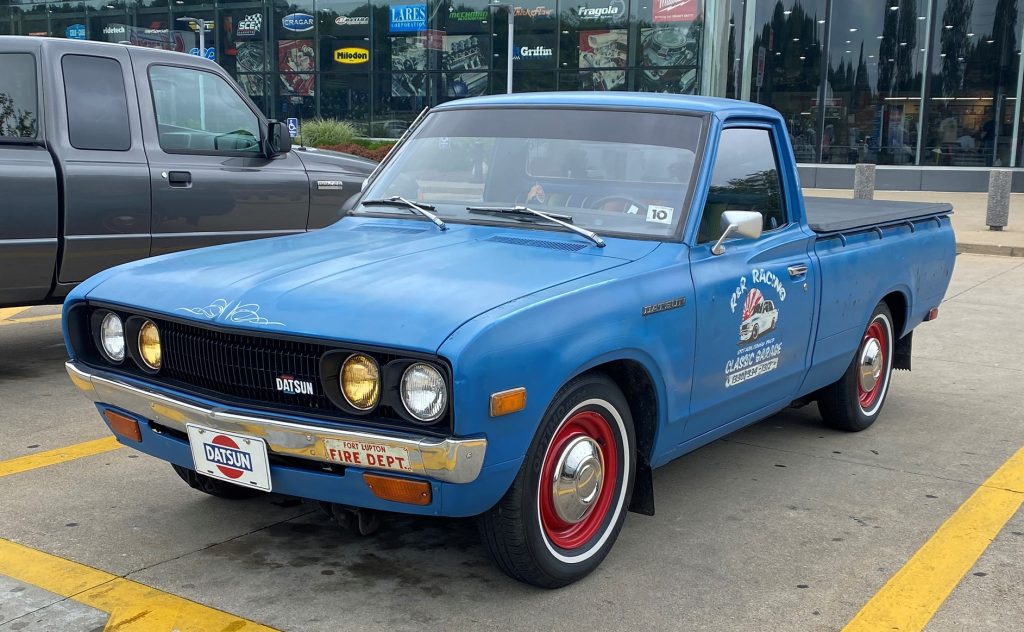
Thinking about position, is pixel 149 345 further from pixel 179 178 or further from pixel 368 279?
pixel 179 178

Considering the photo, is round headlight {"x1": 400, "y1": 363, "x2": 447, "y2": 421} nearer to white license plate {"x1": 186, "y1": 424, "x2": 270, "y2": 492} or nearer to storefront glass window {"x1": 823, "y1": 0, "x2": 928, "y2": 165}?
white license plate {"x1": 186, "y1": 424, "x2": 270, "y2": 492}

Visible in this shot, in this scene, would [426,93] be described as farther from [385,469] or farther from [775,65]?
[385,469]

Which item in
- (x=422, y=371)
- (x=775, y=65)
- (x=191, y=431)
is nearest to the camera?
(x=422, y=371)

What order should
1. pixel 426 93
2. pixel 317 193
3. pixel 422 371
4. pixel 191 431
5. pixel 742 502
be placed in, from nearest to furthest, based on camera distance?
1. pixel 422 371
2. pixel 191 431
3. pixel 742 502
4. pixel 317 193
5. pixel 426 93

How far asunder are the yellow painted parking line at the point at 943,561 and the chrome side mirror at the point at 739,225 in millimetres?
1384

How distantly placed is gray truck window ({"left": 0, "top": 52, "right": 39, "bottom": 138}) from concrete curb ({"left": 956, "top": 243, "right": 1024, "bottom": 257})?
11804 mm

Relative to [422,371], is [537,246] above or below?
above

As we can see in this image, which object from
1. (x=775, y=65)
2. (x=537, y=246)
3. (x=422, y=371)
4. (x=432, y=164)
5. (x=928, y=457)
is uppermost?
(x=775, y=65)

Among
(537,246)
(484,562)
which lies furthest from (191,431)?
(537,246)

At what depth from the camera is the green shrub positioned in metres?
27.4

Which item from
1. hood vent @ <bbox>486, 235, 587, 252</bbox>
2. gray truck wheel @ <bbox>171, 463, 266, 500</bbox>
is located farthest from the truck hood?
gray truck wheel @ <bbox>171, 463, 266, 500</bbox>

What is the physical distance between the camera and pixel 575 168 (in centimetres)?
430

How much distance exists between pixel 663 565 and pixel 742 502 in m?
0.85

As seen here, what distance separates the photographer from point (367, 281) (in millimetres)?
3463
